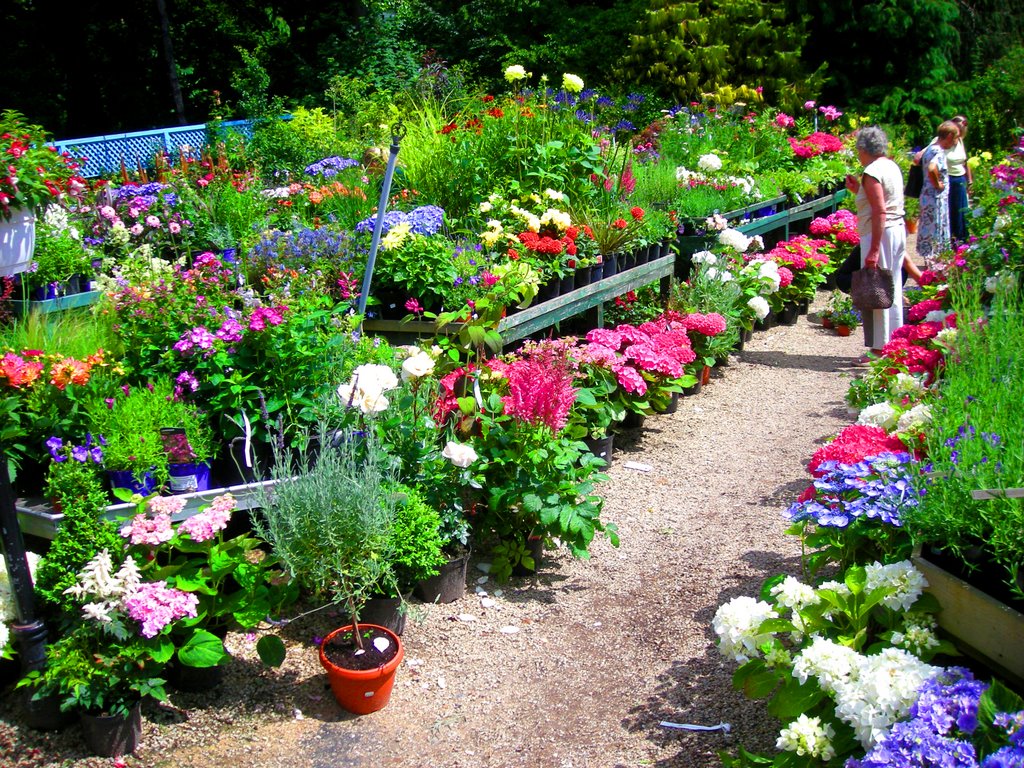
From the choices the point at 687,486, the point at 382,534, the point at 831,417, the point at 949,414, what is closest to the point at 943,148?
the point at 831,417

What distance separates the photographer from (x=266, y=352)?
3574 mm

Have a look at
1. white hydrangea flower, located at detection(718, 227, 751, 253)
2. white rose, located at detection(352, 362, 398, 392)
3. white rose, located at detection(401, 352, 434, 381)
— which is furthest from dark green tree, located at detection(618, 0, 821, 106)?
white rose, located at detection(352, 362, 398, 392)

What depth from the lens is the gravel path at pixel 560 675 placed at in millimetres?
3000

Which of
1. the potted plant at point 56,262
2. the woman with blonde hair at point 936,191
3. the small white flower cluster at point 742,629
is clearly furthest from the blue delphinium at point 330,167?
the woman with blonde hair at point 936,191

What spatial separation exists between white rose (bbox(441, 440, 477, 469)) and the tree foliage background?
907 cm

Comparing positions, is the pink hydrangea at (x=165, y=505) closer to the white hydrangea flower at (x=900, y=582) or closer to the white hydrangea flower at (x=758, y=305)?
the white hydrangea flower at (x=900, y=582)

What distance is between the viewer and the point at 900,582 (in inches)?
107

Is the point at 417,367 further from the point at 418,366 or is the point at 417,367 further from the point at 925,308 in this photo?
the point at 925,308

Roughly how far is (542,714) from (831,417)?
3.52 metres

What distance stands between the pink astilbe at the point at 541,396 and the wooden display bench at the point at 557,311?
0.56 meters

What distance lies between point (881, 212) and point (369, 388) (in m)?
4.12

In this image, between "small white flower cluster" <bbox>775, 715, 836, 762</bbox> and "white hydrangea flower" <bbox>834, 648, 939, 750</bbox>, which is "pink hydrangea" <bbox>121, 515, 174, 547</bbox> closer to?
"small white flower cluster" <bbox>775, 715, 836, 762</bbox>

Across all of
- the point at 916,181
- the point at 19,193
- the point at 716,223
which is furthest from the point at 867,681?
the point at 916,181

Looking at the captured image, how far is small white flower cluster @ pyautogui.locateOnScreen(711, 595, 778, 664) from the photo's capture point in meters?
2.90
